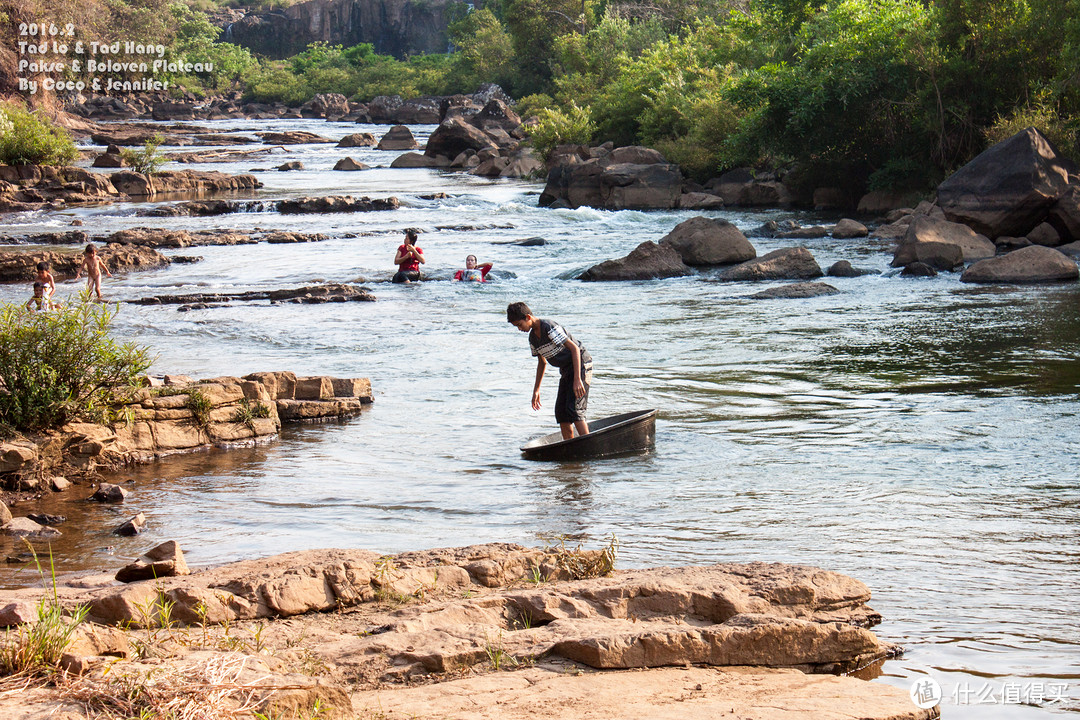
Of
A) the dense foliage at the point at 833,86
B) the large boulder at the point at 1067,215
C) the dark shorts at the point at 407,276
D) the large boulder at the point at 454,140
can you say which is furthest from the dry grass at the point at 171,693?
the large boulder at the point at 454,140

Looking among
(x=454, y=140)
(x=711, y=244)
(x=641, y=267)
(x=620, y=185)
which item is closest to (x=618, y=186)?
(x=620, y=185)

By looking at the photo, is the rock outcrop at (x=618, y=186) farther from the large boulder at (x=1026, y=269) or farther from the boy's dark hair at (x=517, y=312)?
the boy's dark hair at (x=517, y=312)

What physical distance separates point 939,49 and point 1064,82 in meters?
3.75

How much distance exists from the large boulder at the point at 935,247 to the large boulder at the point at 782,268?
5.62 feet

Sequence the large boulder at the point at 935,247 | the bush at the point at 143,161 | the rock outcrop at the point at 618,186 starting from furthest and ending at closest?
the bush at the point at 143,161 → the rock outcrop at the point at 618,186 → the large boulder at the point at 935,247

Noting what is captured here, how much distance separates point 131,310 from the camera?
16.7 m

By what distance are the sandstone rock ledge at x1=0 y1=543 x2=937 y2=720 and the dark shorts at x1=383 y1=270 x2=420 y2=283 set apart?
1455 centimetres

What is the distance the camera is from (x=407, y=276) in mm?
19594

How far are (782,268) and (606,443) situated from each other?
1141cm

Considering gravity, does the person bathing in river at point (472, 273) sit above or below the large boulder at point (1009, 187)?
below

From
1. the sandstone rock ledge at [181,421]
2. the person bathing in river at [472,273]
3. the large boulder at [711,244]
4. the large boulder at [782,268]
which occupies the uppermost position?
the large boulder at [711,244]

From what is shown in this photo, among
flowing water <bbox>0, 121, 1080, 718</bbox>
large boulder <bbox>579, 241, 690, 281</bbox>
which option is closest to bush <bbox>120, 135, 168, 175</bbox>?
flowing water <bbox>0, 121, 1080, 718</bbox>

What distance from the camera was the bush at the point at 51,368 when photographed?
7988mm

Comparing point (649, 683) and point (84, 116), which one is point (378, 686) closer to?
point (649, 683)
